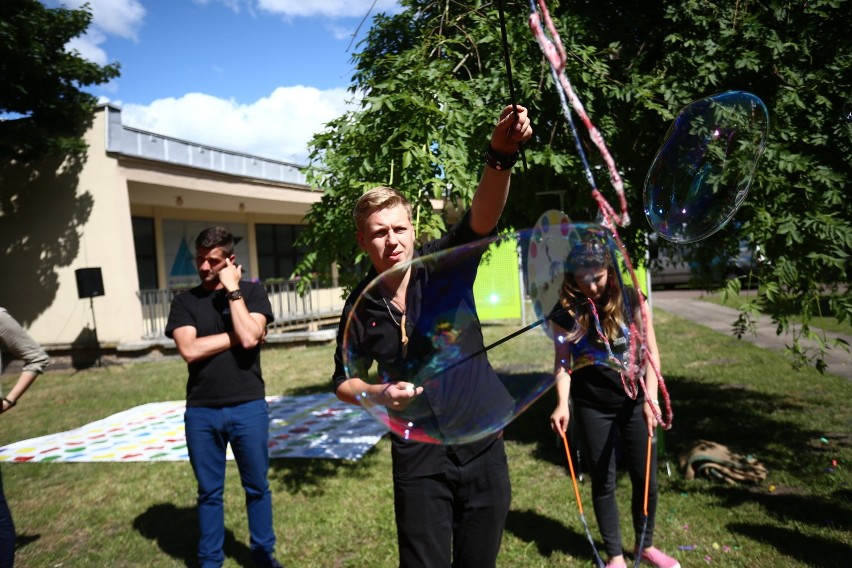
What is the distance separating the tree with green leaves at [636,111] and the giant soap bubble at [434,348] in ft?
4.94

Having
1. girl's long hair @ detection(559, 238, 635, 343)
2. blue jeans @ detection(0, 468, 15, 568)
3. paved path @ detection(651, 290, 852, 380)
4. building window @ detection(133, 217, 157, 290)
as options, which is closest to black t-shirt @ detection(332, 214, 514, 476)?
girl's long hair @ detection(559, 238, 635, 343)

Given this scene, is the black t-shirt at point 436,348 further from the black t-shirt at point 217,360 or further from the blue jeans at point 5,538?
the blue jeans at point 5,538

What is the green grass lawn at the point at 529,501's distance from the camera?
11.6 feet

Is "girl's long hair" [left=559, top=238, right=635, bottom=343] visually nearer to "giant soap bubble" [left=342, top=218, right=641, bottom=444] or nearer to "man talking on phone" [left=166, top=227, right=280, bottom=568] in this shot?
"giant soap bubble" [left=342, top=218, right=641, bottom=444]

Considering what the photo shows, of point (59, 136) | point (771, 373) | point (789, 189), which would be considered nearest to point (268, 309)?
point (789, 189)

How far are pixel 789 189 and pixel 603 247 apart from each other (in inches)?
98.6

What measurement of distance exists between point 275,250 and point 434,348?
1826 cm

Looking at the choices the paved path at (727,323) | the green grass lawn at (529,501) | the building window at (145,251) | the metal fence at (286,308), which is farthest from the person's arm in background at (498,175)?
the building window at (145,251)

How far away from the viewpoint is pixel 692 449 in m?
4.72

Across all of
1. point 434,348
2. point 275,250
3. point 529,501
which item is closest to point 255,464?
point 434,348

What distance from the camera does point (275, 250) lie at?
19.5 m

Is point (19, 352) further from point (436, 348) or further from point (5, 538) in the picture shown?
point (436, 348)

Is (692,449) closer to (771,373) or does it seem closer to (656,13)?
(656,13)

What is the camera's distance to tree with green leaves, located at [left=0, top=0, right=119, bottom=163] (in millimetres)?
10648
